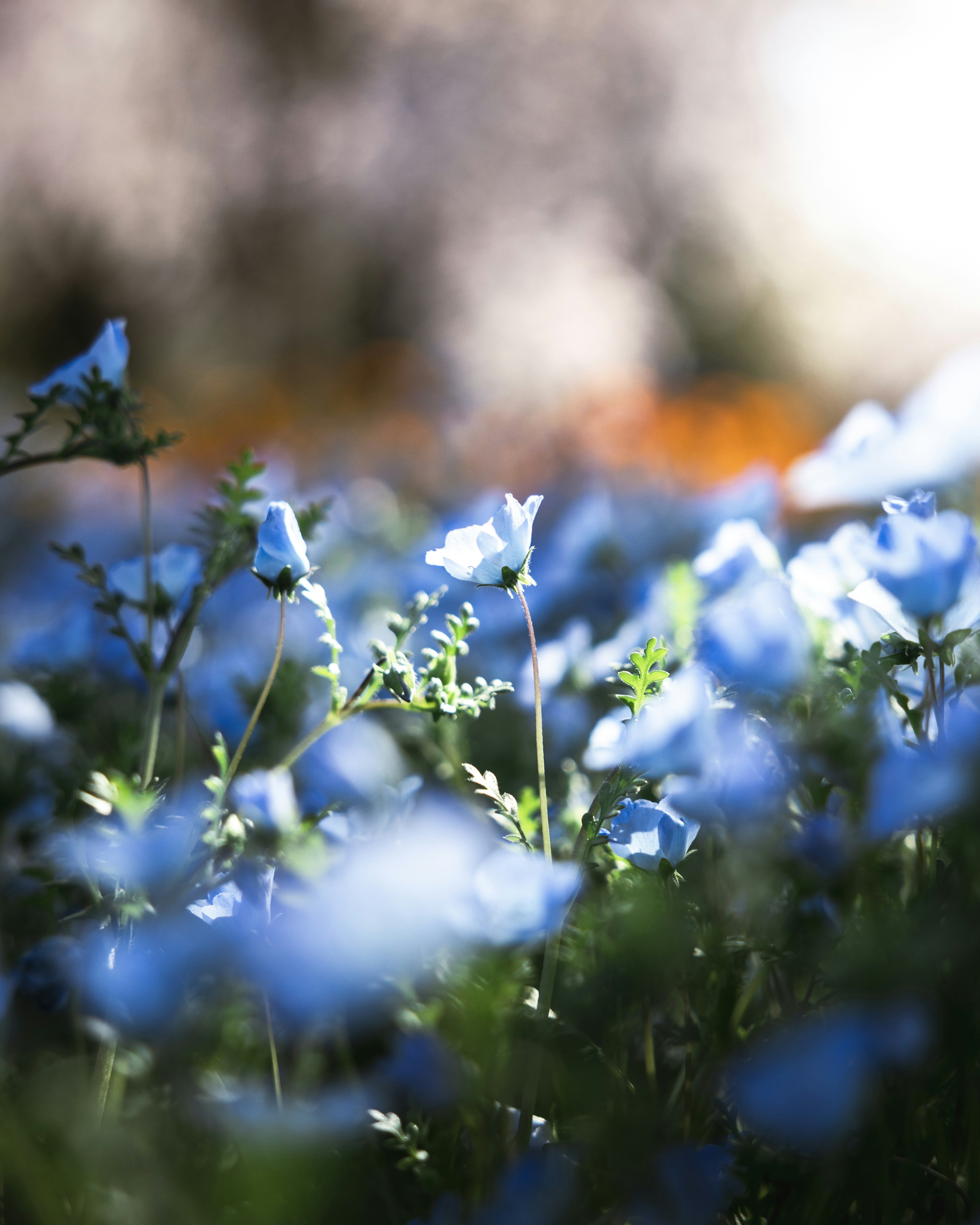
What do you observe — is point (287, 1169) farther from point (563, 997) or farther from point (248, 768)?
point (248, 768)

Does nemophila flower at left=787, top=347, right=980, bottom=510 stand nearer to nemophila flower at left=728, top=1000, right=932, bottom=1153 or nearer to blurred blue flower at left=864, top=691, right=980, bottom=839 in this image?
blurred blue flower at left=864, top=691, right=980, bottom=839

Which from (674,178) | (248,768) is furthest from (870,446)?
(674,178)

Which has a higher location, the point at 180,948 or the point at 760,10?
the point at 760,10

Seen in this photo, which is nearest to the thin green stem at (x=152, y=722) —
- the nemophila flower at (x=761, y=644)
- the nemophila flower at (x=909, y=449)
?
the nemophila flower at (x=761, y=644)

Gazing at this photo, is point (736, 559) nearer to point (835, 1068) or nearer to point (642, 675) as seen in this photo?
point (642, 675)

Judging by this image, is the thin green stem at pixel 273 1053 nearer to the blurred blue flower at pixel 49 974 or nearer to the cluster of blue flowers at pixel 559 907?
the cluster of blue flowers at pixel 559 907

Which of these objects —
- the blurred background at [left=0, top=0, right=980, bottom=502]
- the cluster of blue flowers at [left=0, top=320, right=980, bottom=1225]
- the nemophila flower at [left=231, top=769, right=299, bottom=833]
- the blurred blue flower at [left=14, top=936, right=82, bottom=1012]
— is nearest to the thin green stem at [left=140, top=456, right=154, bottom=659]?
the cluster of blue flowers at [left=0, top=320, right=980, bottom=1225]
